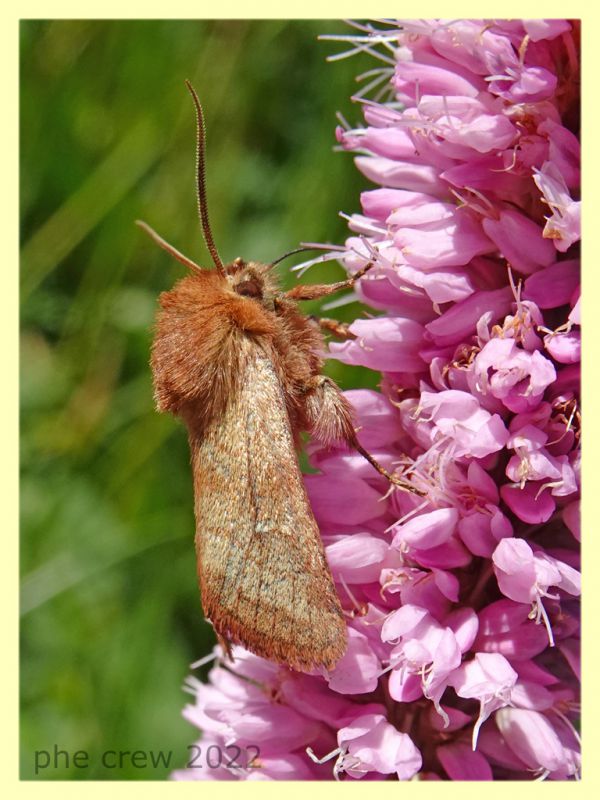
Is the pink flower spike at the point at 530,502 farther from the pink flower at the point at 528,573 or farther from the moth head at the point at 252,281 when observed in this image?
the moth head at the point at 252,281

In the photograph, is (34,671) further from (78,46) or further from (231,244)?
(78,46)

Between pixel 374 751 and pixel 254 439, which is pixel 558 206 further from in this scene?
pixel 374 751

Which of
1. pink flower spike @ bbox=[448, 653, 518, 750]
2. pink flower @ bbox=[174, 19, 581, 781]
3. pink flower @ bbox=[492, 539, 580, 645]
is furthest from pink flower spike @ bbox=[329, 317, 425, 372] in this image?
pink flower spike @ bbox=[448, 653, 518, 750]

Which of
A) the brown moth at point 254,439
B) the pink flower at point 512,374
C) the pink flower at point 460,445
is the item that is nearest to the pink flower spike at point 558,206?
the pink flower at point 460,445

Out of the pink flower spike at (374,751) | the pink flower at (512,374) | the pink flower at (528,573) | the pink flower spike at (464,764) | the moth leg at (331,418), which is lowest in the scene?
the pink flower spike at (464,764)

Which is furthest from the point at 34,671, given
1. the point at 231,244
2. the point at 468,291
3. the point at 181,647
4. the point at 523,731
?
the point at 468,291

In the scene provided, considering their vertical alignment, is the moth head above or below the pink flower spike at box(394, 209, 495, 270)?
below

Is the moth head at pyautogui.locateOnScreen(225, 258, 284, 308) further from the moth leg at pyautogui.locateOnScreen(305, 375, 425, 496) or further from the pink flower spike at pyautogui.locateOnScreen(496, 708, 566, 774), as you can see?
the pink flower spike at pyautogui.locateOnScreen(496, 708, 566, 774)
